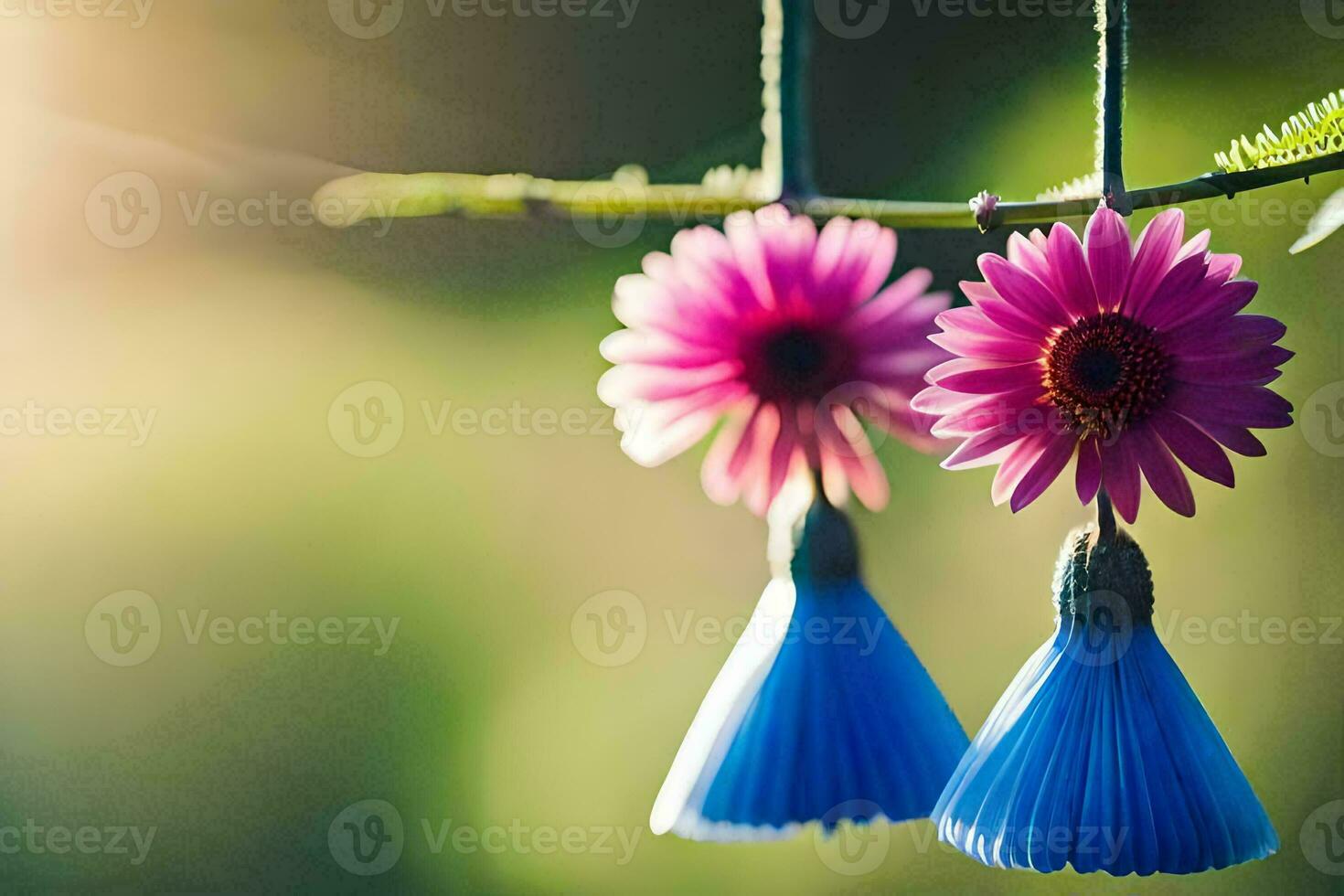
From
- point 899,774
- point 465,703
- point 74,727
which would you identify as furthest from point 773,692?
point 74,727

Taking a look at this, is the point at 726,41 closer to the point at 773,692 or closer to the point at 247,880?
the point at 773,692

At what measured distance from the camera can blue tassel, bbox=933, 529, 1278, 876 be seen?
0.25 metres

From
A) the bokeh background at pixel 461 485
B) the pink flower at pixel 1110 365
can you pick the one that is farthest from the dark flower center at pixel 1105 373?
the bokeh background at pixel 461 485

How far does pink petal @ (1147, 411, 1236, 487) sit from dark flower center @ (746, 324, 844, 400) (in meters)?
0.09

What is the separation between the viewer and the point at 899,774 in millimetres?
302

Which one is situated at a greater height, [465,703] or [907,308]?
[907,308]

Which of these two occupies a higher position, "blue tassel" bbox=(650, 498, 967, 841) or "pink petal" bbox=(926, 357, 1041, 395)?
"pink petal" bbox=(926, 357, 1041, 395)

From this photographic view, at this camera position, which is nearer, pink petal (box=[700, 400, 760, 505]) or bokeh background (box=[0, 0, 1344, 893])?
pink petal (box=[700, 400, 760, 505])

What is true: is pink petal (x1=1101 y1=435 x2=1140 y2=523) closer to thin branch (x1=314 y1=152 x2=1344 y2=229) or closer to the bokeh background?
thin branch (x1=314 y1=152 x2=1344 y2=229)

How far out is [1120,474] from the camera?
28 centimetres

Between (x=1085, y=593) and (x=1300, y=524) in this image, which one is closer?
(x=1085, y=593)

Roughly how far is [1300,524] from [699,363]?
402mm

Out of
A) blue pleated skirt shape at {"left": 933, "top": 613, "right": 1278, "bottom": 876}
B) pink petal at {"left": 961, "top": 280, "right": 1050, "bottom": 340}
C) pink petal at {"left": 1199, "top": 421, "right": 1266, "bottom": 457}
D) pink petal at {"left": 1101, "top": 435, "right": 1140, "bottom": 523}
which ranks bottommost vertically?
blue pleated skirt shape at {"left": 933, "top": 613, "right": 1278, "bottom": 876}

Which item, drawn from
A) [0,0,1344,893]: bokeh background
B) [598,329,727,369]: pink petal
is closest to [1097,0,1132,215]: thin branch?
[598,329,727,369]: pink petal
